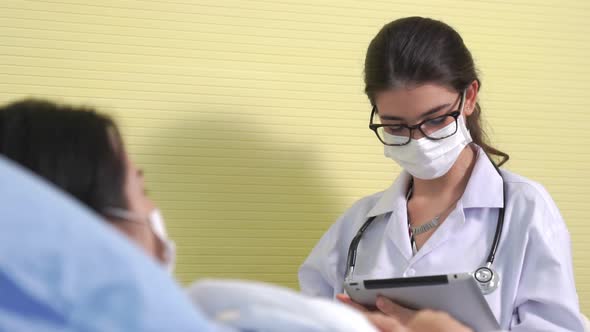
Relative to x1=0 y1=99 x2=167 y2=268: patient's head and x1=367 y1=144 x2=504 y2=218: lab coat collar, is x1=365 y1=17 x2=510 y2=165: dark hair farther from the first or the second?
x1=0 y1=99 x2=167 y2=268: patient's head

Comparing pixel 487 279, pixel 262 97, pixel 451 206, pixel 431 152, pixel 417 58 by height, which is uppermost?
pixel 417 58

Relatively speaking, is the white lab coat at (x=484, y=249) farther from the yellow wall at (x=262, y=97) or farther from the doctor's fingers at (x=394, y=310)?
the doctor's fingers at (x=394, y=310)

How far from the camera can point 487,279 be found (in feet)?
5.66

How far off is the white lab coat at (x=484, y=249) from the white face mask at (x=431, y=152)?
78 mm

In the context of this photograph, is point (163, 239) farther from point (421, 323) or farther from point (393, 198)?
point (393, 198)

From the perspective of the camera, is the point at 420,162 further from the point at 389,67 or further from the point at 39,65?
the point at 39,65

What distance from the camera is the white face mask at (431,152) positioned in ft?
5.90

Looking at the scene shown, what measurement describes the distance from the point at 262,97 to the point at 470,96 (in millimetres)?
531

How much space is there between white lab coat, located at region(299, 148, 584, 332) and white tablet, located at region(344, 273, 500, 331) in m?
0.20

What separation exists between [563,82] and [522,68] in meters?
0.14

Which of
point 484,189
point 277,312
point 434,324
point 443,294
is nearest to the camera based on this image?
point 277,312

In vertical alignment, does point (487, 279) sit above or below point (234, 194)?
below

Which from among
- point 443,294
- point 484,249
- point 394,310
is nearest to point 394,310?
point 394,310

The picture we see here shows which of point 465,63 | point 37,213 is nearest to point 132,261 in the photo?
point 37,213
